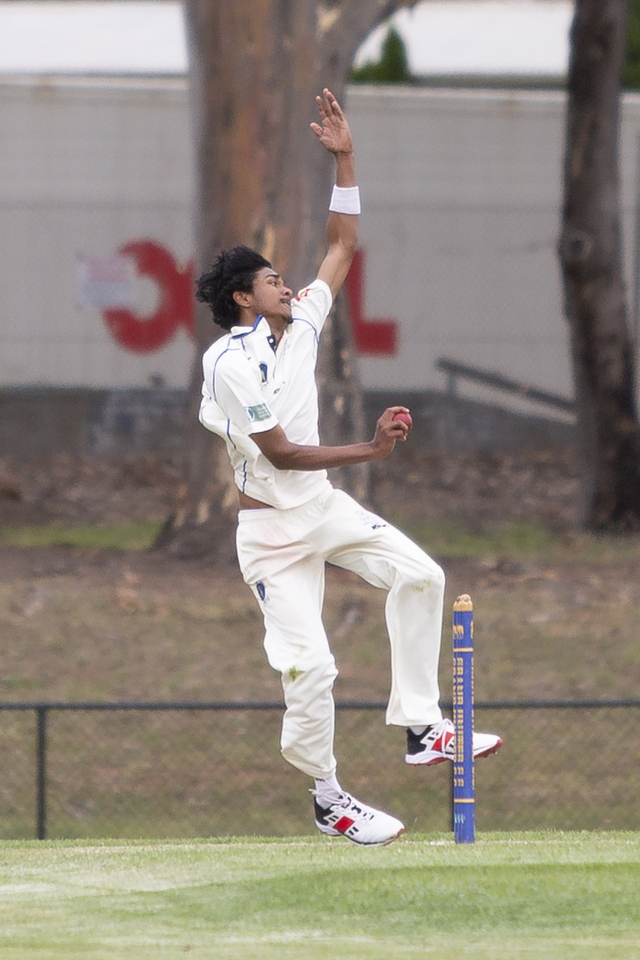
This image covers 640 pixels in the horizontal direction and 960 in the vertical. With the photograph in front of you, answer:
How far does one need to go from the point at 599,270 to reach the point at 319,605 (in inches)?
441

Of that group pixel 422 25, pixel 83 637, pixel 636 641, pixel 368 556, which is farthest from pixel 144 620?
pixel 422 25

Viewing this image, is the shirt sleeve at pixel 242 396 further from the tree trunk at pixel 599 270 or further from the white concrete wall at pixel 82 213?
the white concrete wall at pixel 82 213

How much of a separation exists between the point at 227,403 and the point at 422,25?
3261 centimetres

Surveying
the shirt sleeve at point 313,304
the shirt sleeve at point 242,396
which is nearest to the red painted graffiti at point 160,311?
the shirt sleeve at point 313,304

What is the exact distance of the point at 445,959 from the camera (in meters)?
5.23

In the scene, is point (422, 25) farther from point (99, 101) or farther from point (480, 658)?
point (480, 658)

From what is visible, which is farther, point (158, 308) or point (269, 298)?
point (158, 308)

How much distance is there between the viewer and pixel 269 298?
6.65 metres

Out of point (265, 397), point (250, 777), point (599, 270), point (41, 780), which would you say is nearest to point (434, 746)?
point (265, 397)

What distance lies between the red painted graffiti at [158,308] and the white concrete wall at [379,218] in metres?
0.11

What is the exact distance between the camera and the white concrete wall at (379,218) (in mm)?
21531

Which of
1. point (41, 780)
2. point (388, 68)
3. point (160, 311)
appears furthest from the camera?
point (388, 68)

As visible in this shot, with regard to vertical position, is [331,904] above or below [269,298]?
below

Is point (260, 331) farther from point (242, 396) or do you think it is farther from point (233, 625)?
point (233, 625)
